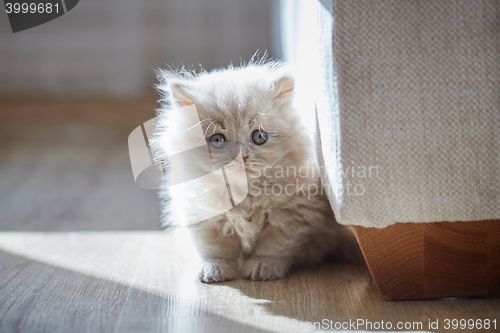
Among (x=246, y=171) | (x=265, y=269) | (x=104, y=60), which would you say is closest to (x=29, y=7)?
(x=246, y=171)

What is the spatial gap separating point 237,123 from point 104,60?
12.8 ft

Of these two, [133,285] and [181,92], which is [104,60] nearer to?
[181,92]

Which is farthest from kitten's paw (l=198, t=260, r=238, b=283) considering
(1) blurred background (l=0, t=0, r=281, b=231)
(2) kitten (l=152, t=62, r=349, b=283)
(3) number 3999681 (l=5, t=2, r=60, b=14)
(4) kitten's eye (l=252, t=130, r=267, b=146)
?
(1) blurred background (l=0, t=0, r=281, b=231)

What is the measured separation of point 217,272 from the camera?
1140mm

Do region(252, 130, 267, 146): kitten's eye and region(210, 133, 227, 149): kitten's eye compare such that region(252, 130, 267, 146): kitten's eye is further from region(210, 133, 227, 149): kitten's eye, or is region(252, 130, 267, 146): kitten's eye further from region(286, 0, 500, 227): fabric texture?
region(286, 0, 500, 227): fabric texture

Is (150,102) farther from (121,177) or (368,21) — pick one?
(368,21)

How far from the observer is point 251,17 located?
4.52 meters

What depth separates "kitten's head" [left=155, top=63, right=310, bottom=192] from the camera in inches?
41.9

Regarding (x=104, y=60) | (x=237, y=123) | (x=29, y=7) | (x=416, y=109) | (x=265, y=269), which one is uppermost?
(x=29, y=7)

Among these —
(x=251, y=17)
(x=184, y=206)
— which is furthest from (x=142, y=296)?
(x=251, y=17)

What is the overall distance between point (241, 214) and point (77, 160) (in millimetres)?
2475

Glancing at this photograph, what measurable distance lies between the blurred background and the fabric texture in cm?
278

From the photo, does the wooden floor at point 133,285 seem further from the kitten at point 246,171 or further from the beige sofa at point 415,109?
the beige sofa at point 415,109

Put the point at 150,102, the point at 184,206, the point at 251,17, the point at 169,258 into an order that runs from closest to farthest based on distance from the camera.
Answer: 1. the point at 184,206
2. the point at 169,258
3. the point at 150,102
4. the point at 251,17
